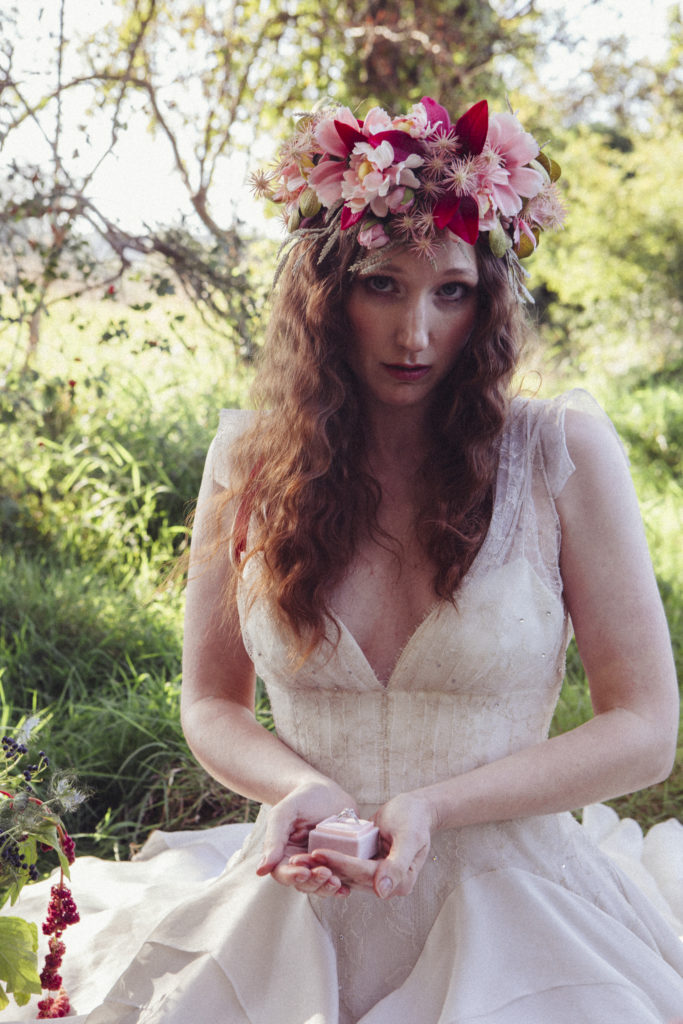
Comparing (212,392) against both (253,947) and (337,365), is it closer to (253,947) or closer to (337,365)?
(337,365)

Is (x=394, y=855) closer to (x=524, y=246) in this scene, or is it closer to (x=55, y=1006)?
(x=55, y=1006)

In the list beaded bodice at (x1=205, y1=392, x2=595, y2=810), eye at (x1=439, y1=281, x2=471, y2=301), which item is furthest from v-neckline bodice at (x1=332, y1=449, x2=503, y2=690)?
eye at (x1=439, y1=281, x2=471, y2=301)

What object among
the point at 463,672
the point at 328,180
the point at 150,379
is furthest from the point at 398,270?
the point at 150,379

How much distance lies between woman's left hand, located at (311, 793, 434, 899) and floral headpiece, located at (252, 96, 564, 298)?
90 cm

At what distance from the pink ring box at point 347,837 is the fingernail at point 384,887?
4 cm

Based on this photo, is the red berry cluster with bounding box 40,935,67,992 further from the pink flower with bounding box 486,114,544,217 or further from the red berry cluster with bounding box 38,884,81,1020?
the pink flower with bounding box 486,114,544,217

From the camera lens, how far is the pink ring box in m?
1.33

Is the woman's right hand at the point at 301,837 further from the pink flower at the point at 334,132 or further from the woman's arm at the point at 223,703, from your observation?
the pink flower at the point at 334,132

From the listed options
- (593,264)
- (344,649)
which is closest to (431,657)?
(344,649)

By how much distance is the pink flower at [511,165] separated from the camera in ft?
5.90

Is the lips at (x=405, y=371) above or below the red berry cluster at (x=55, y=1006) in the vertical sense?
above

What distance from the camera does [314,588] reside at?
1.77 m

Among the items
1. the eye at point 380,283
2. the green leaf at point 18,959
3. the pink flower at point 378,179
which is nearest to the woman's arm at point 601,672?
the eye at point 380,283

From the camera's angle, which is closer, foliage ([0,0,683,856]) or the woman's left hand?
the woman's left hand
